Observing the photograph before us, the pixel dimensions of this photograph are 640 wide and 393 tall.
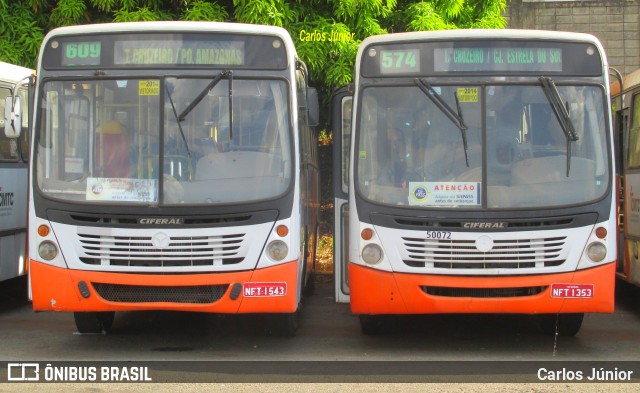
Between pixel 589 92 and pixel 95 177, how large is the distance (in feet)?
15.1

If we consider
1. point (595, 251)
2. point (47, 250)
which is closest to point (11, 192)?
point (47, 250)

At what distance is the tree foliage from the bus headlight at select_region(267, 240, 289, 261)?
542 centimetres

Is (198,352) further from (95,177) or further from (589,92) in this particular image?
(589,92)

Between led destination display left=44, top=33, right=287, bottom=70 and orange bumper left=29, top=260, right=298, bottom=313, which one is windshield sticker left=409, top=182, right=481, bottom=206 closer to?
orange bumper left=29, top=260, right=298, bottom=313

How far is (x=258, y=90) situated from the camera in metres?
7.64

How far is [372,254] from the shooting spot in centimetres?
756

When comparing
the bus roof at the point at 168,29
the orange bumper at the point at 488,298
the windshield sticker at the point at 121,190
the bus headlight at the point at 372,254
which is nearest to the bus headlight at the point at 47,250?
the windshield sticker at the point at 121,190

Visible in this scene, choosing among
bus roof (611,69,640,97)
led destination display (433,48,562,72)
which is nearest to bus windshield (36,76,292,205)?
led destination display (433,48,562,72)

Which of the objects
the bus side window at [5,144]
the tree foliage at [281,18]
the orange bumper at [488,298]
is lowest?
the orange bumper at [488,298]

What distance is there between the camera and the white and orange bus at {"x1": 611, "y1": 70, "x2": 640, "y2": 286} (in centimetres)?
940

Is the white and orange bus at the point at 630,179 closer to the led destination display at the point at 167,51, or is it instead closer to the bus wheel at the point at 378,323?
the bus wheel at the point at 378,323

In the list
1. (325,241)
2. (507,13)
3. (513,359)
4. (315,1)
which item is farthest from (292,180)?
(507,13)

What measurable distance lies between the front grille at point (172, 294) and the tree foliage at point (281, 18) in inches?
224

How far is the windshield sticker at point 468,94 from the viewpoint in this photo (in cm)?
764
